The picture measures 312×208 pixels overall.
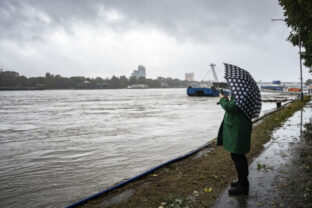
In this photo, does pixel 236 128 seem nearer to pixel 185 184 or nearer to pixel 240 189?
pixel 240 189

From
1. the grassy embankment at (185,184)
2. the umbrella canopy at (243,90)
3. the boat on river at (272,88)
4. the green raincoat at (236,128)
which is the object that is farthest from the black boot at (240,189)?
the boat on river at (272,88)

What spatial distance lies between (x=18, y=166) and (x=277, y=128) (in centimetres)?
1040

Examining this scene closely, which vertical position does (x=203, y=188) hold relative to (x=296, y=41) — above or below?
below

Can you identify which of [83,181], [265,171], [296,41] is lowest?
[83,181]

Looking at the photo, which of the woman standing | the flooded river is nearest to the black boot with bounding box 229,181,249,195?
the woman standing

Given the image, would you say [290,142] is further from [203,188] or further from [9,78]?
[9,78]

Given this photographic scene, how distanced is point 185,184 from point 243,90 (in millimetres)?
2266

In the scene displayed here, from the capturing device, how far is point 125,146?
912cm

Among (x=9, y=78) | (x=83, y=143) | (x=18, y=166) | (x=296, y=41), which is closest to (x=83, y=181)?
(x=18, y=166)

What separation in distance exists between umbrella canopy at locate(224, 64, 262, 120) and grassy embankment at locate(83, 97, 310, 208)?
164 centimetres

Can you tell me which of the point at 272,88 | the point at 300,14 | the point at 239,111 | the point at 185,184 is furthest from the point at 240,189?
the point at 272,88

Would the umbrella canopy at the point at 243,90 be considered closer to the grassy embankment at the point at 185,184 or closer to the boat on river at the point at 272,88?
the grassy embankment at the point at 185,184

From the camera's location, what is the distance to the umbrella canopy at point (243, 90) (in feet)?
11.4

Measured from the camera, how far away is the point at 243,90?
138 inches
